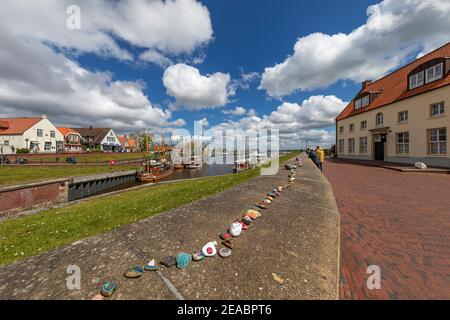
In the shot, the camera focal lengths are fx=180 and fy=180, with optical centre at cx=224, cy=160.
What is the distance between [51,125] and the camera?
4803cm

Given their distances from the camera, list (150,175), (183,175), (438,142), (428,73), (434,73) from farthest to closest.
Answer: (183,175) → (150,175) → (428,73) → (434,73) → (438,142)

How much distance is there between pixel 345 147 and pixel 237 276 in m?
33.2

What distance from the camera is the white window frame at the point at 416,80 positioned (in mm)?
17656

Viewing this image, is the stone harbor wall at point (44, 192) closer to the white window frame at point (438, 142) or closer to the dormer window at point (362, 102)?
the white window frame at point (438, 142)

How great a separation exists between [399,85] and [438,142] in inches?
361

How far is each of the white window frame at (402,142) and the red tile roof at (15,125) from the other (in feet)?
230

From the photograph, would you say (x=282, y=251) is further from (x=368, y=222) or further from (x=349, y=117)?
(x=349, y=117)

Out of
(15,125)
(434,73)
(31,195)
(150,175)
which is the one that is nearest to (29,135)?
(15,125)

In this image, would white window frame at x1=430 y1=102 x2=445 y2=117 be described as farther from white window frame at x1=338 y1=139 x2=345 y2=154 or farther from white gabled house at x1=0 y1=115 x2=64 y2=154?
white gabled house at x1=0 y1=115 x2=64 y2=154

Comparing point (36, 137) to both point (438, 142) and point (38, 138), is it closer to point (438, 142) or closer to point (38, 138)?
point (38, 138)

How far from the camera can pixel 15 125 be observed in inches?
1756

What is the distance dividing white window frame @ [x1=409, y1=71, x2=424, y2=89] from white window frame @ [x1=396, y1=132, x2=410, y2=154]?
4835 mm

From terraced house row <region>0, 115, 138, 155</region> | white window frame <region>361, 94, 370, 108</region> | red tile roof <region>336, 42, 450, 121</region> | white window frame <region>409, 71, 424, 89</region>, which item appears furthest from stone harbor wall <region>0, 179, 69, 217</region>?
terraced house row <region>0, 115, 138, 155</region>

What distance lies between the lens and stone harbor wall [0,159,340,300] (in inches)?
72.7
